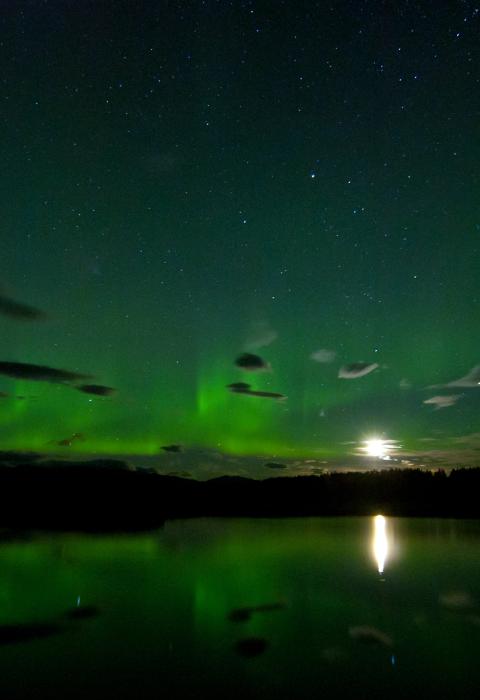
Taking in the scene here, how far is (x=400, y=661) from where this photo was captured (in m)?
11.9

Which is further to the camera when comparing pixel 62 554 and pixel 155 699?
pixel 62 554

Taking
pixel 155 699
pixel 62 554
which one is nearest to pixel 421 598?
pixel 155 699

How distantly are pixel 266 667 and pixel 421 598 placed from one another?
10.9 meters

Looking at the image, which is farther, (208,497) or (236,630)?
(208,497)

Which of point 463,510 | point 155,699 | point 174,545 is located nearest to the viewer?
point 155,699

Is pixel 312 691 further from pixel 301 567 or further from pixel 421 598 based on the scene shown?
pixel 301 567

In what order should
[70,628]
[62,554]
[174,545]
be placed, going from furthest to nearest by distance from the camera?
1. [174,545]
2. [62,554]
3. [70,628]

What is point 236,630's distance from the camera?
14.4 m

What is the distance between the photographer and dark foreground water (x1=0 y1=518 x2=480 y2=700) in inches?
405

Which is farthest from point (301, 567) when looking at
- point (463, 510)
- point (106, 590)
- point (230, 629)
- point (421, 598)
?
point (463, 510)

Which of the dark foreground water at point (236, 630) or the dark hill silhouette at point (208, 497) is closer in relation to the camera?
the dark foreground water at point (236, 630)

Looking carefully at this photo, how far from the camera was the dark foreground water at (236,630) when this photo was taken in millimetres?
10289

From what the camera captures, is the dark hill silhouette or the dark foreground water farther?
the dark hill silhouette

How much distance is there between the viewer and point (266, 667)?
11.2 m
